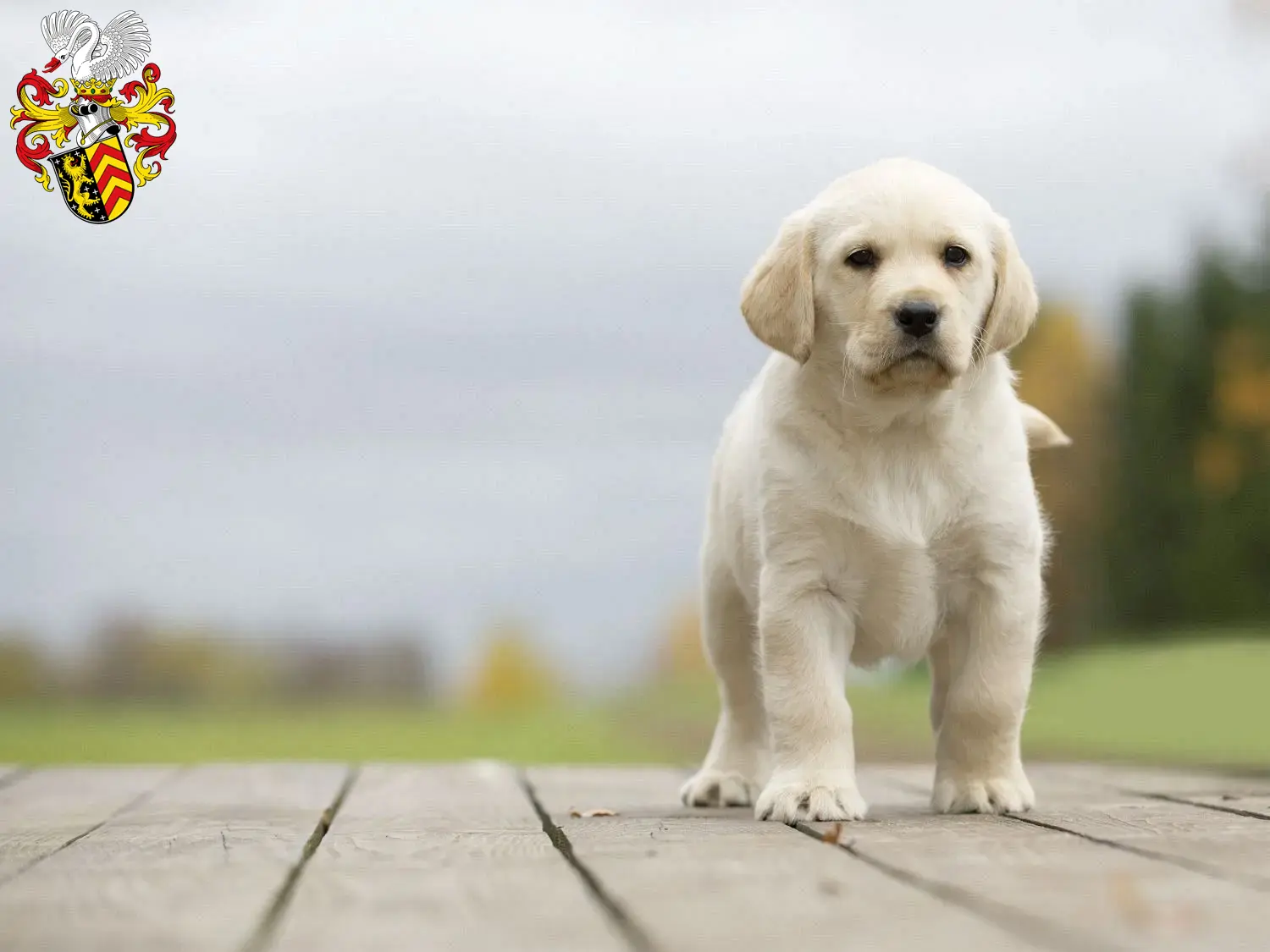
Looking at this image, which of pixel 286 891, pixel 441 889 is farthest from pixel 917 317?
pixel 286 891

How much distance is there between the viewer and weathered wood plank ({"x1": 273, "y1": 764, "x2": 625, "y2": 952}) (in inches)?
81.4

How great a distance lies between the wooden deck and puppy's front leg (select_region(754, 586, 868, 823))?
0.35ft

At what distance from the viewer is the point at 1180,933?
80.4 inches

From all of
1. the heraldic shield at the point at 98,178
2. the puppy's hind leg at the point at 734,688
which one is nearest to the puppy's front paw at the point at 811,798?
the puppy's hind leg at the point at 734,688

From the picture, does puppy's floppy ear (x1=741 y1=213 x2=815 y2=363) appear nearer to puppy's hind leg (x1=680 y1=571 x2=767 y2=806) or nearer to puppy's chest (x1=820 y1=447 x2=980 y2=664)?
puppy's chest (x1=820 y1=447 x2=980 y2=664)

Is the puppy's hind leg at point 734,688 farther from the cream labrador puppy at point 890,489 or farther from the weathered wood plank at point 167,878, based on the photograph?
the weathered wood plank at point 167,878

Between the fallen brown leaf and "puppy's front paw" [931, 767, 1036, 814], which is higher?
the fallen brown leaf

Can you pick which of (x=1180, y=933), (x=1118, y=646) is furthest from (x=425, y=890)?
(x=1118, y=646)

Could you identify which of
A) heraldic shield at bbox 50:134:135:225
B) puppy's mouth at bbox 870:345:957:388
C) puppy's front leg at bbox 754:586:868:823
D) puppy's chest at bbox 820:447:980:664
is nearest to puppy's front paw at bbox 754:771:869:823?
puppy's front leg at bbox 754:586:868:823

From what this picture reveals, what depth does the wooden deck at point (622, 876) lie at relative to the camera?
2.08 m

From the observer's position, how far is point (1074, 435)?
38.8 feet

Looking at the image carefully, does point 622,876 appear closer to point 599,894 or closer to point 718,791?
point 599,894

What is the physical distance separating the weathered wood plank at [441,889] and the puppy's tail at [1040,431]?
172 cm

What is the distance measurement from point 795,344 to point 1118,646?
272 inches
